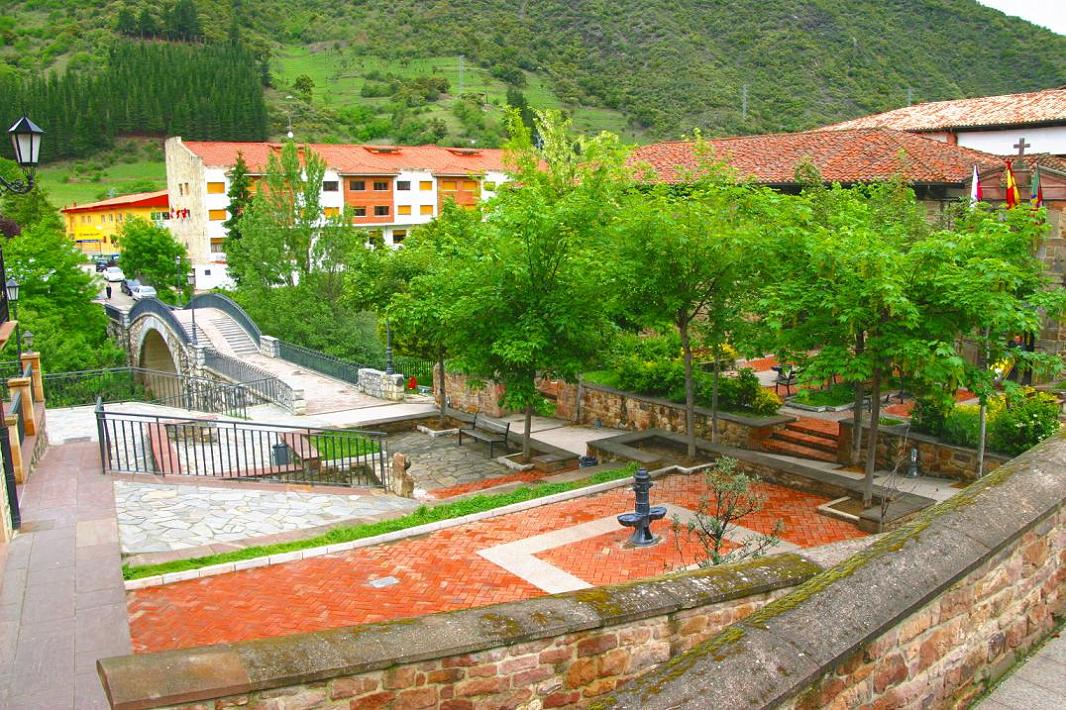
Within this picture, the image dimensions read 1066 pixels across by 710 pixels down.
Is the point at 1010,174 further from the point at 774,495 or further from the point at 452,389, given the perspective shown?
the point at 452,389

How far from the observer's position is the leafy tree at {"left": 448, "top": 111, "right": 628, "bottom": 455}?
46.9ft

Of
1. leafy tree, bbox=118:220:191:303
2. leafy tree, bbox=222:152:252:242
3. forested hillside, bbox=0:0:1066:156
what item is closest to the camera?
leafy tree, bbox=118:220:191:303

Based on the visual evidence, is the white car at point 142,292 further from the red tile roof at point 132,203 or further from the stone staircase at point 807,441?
the stone staircase at point 807,441

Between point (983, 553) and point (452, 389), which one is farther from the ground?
point (983, 553)

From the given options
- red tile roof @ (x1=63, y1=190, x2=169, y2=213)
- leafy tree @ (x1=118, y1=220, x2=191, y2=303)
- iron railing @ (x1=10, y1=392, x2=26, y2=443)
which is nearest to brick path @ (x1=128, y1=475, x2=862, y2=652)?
iron railing @ (x1=10, y1=392, x2=26, y2=443)

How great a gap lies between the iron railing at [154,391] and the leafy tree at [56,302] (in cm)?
216

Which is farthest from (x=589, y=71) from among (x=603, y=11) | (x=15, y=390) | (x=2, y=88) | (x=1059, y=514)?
(x=1059, y=514)

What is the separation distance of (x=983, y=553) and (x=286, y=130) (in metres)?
103

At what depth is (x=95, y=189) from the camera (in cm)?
8700

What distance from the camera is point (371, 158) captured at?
65.6m

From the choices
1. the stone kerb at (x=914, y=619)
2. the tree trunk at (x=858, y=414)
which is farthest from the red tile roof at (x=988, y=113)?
the stone kerb at (x=914, y=619)

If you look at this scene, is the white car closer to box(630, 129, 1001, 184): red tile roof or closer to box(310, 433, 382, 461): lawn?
box(630, 129, 1001, 184): red tile roof

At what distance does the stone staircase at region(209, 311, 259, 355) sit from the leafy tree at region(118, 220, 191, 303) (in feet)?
66.5

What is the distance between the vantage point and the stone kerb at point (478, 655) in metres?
4.12
